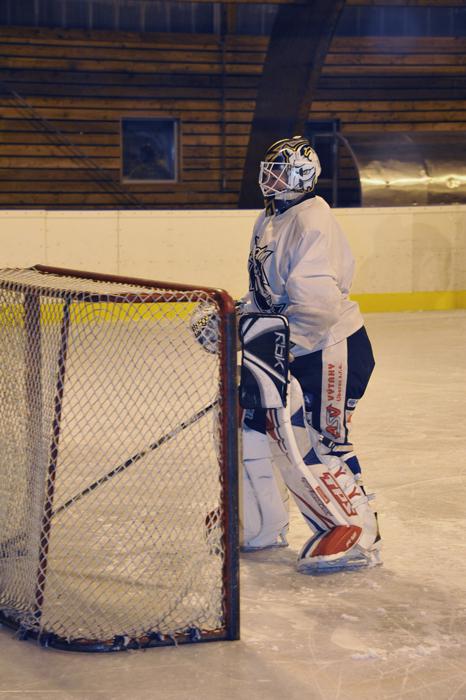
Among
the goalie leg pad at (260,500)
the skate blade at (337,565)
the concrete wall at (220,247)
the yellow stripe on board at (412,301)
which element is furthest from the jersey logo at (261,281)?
the yellow stripe on board at (412,301)

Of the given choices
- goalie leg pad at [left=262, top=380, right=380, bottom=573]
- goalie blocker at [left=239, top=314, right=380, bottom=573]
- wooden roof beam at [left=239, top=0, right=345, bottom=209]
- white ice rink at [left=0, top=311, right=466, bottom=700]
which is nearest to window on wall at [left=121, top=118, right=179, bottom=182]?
wooden roof beam at [left=239, top=0, right=345, bottom=209]

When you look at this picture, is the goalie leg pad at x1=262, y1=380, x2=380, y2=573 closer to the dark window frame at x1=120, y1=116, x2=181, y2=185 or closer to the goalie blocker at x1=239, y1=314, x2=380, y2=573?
the goalie blocker at x1=239, y1=314, x2=380, y2=573

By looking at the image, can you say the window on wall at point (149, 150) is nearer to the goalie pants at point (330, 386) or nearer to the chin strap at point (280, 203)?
the chin strap at point (280, 203)

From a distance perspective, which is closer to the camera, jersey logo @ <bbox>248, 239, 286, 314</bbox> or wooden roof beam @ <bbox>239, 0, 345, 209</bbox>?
jersey logo @ <bbox>248, 239, 286, 314</bbox>

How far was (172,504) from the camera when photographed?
14.9ft

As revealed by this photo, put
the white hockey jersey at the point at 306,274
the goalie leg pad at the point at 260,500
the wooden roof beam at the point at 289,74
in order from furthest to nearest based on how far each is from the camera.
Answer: the wooden roof beam at the point at 289,74 < the goalie leg pad at the point at 260,500 < the white hockey jersey at the point at 306,274

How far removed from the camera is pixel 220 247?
33.8 ft

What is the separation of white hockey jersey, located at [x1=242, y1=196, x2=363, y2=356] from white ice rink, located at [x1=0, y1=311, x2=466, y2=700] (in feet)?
2.42

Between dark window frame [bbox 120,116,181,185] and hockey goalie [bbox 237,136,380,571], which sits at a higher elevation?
dark window frame [bbox 120,116,181,185]

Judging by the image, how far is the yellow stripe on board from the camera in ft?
35.5

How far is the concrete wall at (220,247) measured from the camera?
987 centimetres

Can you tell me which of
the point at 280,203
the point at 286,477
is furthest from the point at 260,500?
the point at 280,203

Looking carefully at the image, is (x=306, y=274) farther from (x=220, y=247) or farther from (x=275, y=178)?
(x=220, y=247)

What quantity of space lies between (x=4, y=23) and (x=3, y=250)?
5755mm
